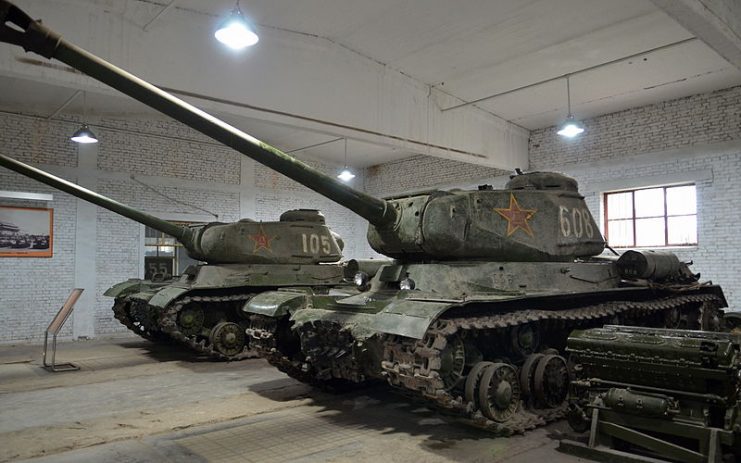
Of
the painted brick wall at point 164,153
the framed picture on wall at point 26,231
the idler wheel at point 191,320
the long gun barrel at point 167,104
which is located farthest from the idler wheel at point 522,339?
the painted brick wall at point 164,153

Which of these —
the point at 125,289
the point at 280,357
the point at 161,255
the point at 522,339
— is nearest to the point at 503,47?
the point at 522,339

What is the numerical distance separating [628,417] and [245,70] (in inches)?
346

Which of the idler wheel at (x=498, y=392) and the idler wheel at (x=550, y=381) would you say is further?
the idler wheel at (x=550, y=381)

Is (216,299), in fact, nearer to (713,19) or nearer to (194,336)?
(194,336)

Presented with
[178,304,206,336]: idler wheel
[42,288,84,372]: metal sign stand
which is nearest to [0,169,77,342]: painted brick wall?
[42,288,84,372]: metal sign stand

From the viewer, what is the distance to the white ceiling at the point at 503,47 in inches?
427

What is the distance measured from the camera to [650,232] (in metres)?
14.5

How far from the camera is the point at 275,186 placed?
64.0 ft

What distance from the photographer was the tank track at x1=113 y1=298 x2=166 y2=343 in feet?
43.7

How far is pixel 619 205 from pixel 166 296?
11437 millimetres

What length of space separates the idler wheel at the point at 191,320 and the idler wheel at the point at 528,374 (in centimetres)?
687

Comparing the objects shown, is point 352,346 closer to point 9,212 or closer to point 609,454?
point 609,454

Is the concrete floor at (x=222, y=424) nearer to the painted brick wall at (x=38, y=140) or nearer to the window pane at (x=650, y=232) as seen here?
the painted brick wall at (x=38, y=140)

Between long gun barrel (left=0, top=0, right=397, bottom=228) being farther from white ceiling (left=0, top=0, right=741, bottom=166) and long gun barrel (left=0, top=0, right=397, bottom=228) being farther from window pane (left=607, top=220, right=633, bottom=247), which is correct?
→ window pane (left=607, top=220, right=633, bottom=247)
